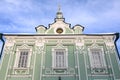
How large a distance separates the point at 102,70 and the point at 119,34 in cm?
420

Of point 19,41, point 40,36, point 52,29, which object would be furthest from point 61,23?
point 19,41

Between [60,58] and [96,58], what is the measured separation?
307 cm

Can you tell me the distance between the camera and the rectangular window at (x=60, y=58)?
15.4 metres

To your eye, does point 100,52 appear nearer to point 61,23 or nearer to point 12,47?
point 61,23

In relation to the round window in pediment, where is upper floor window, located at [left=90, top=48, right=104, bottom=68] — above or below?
below

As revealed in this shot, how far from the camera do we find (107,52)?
16.0 metres

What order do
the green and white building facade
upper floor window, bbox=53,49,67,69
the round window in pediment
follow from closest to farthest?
the green and white building facade
upper floor window, bbox=53,49,67,69
the round window in pediment

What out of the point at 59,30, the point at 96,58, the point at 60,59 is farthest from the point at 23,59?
the point at 96,58

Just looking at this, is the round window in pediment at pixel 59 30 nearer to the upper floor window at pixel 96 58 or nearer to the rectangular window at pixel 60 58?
the rectangular window at pixel 60 58

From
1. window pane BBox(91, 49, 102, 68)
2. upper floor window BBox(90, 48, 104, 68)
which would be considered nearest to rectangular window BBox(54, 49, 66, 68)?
upper floor window BBox(90, 48, 104, 68)

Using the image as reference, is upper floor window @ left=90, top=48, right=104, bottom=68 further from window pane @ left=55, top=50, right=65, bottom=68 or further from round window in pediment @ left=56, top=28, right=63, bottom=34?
round window in pediment @ left=56, top=28, right=63, bottom=34

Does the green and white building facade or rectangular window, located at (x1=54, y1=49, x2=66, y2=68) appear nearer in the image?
the green and white building facade

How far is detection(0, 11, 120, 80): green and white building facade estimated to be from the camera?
14602 mm

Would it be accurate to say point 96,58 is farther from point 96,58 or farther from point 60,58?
point 60,58
